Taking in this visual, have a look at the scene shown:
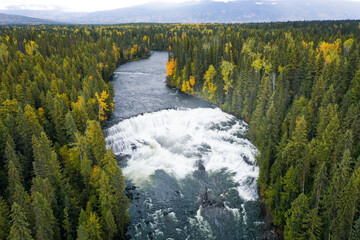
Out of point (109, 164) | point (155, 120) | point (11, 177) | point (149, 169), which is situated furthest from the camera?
point (155, 120)

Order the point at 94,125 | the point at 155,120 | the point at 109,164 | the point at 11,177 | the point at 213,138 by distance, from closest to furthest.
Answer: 1. the point at 11,177
2. the point at 109,164
3. the point at 94,125
4. the point at 213,138
5. the point at 155,120

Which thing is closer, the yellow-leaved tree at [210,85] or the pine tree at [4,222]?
the pine tree at [4,222]


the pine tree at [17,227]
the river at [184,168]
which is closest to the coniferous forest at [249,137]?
the pine tree at [17,227]

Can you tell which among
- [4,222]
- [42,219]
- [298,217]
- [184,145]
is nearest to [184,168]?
[184,145]

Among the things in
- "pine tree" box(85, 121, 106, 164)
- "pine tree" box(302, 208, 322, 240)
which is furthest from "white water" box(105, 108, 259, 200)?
"pine tree" box(302, 208, 322, 240)

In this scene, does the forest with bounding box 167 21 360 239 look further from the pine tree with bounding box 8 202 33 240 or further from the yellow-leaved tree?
the pine tree with bounding box 8 202 33 240

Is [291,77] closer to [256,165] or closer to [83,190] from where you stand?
[256,165]

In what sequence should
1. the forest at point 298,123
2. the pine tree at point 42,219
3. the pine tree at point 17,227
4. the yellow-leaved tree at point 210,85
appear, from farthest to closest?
1. the yellow-leaved tree at point 210,85
2. the forest at point 298,123
3. the pine tree at point 42,219
4. the pine tree at point 17,227

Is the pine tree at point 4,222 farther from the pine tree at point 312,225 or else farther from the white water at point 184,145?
the pine tree at point 312,225

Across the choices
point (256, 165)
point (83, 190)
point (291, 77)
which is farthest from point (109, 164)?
point (291, 77)
